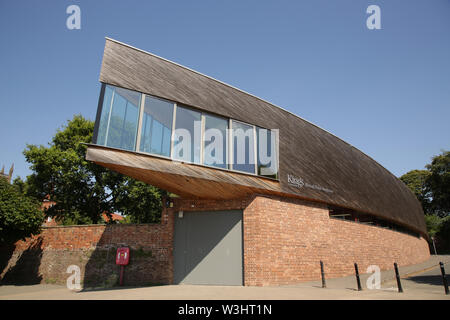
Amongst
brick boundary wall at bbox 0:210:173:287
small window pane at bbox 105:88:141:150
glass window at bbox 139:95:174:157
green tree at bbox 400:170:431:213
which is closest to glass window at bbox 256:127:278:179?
glass window at bbox 139:95:174:157

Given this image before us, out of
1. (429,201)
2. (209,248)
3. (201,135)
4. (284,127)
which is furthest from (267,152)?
(429,201)

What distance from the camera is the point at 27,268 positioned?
1320 centimetres

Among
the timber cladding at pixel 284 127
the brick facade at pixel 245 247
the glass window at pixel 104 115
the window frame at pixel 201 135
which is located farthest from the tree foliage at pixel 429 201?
the glass window at pixel 104 115

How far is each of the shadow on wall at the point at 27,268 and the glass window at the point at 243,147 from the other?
10.2 m

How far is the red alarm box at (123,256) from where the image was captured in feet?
36.7

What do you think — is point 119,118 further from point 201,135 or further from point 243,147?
point 243,147

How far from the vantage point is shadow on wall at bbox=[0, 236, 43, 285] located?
1297cm

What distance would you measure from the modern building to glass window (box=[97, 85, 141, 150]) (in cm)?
3

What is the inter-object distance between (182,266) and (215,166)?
395cm

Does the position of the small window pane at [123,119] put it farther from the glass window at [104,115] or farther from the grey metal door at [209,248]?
the grey metal door at [209,248]

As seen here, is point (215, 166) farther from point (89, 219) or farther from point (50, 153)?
point (89, 219)

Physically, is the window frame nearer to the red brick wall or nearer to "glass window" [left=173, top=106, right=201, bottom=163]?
"glass window" [left=173, top=106, right=201, bottom=163]
